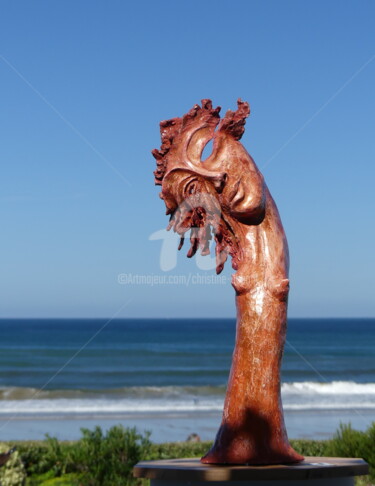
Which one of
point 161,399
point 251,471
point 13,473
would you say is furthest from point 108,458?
point 161,399

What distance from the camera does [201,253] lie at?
6066 mm

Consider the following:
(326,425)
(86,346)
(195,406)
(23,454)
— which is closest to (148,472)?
(23,454)

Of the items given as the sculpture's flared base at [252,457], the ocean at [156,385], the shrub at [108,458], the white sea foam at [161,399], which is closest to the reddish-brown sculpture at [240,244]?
the sculpture's flared base at [252,457]

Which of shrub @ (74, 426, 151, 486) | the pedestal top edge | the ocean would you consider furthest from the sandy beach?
the pedestal top edge

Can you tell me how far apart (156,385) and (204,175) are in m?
32.4

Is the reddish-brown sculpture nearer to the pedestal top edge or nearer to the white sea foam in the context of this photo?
the pedestal top edge

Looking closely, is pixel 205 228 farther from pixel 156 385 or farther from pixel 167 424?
pixel 156 385

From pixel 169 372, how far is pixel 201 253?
3640cm

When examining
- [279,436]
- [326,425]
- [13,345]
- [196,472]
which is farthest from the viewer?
[13,345]

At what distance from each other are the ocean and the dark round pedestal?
43.9 feet

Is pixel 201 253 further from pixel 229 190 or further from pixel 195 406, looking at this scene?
pixel 195 406

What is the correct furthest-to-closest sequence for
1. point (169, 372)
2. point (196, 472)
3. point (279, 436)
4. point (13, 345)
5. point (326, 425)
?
point (13, 345)
point (169, 372)
point (326, 425)
point (279, 436)
point (196, 472)

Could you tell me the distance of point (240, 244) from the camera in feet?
19.5

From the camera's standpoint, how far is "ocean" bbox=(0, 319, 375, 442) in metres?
22.4
